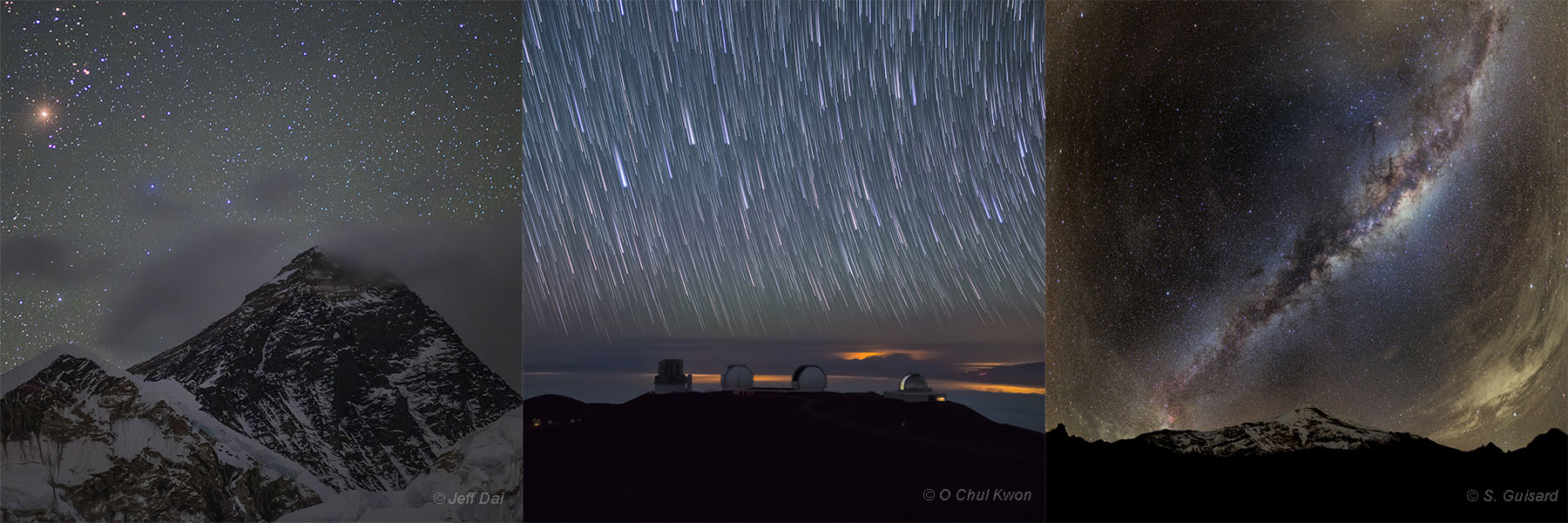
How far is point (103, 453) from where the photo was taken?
15.5ft

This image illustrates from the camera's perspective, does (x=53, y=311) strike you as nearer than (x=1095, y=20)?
Yes

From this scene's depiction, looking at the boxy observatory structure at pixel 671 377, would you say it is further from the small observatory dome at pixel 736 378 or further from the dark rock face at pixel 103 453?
the dark rock face at pixel 103 453

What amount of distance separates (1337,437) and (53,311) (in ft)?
17.6

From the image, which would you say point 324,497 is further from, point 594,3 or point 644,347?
point 594,3

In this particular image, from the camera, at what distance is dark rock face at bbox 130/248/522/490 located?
15.6 feet

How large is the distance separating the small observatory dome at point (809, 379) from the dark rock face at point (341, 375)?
1.18m

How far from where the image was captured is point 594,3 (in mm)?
4914

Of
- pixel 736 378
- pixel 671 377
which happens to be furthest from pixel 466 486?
pixel 736 378

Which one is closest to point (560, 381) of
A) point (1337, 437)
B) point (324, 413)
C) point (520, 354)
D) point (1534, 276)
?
point (520, 354)

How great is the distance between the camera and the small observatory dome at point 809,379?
187 inches

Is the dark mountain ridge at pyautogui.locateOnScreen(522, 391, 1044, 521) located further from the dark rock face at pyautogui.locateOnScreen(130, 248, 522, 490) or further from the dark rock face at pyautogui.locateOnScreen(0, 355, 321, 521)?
the dark rock face at pyautogui.locateOnScreen(0, 355, 321, 521)

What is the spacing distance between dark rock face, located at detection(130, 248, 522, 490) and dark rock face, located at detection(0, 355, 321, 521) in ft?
0.51

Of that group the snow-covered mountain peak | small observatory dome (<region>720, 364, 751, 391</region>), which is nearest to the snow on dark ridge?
small observatory dome (<region>720, 364, 751, 391</region>)

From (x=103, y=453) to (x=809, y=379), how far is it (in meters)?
2.90
